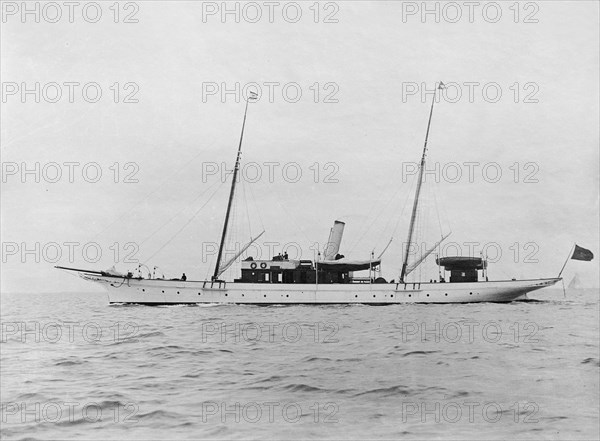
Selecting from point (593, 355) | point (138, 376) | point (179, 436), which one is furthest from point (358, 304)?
point (179, 436)

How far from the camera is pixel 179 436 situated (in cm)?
975

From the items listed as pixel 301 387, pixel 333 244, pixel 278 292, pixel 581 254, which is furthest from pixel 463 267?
pixel 301 387

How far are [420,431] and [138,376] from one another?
6.70m

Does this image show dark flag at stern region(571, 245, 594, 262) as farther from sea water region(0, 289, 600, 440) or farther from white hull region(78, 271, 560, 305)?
white hull region(78, 271, 560, 305)

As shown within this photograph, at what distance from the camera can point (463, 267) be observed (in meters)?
46.1

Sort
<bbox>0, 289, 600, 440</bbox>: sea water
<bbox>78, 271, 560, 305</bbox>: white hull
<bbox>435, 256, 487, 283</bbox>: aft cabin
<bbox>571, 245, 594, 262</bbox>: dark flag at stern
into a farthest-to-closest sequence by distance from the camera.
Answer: <bbox>435, 256, 487, 283</bbox>: aft cabin → <bbox>78, 271, 560, 305</bbox>: white hull → <bbox>571, 245, 594, 262</bbox>: dark flag at stern → <bbox>0, 289, 600, 440</bbox>: sea water

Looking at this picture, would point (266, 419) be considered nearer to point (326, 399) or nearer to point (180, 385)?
point (326, 399)

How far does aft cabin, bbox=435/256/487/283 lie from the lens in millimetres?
45594

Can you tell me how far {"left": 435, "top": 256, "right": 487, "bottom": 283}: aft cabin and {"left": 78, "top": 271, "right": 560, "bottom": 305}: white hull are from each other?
913 mm

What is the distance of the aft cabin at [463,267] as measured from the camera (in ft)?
150

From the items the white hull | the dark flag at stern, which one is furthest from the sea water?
the white hull

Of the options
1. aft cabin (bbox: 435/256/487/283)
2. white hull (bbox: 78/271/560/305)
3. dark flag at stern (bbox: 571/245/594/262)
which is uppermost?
dark flag at stern (bbox: 571/245/594/262)

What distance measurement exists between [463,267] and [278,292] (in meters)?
15.4

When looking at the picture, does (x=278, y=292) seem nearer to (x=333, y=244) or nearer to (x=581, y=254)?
(x=333, y=244)
